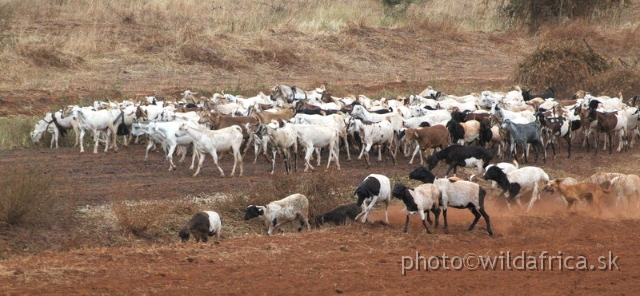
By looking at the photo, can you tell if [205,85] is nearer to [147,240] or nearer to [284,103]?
[284,103]

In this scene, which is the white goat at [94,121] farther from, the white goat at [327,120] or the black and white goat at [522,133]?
the black and white goat at [522,133]

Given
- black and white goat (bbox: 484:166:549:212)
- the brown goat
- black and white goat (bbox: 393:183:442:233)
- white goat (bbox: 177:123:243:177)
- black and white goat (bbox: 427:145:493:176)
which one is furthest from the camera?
the brown goat

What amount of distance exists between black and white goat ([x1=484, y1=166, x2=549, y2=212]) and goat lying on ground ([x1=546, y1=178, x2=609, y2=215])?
0.45 metres

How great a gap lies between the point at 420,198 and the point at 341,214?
1822mm

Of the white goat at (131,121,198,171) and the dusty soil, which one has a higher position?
the white goat at (131,121,198,171)

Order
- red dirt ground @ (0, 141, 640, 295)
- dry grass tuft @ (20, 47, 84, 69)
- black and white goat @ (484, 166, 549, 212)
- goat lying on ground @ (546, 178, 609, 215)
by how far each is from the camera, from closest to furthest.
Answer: red dirt ground @ (0, 141, 640, 295) < goat lying on ground @ (546, 178, 609, 215) < black and white goat @ (484, 166, 549, 212) < dry grass tuft @ (20, 47, 84, 69)

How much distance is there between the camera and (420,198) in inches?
555

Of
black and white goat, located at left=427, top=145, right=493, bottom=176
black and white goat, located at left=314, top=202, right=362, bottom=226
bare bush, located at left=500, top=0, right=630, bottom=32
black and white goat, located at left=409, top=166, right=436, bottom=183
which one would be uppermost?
bare bush, located at left=500, top=0, right=630, bottom=32

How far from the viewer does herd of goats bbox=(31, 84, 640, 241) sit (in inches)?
591

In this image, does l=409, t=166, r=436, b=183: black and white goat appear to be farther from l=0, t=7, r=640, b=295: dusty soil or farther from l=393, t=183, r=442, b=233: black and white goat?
l=393, t=183, r=442, b=233: black and white goat

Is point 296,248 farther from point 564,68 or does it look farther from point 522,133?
point 564,68

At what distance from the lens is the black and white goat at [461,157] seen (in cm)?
1819

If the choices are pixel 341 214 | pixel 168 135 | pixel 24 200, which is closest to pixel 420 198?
pixel 341 214

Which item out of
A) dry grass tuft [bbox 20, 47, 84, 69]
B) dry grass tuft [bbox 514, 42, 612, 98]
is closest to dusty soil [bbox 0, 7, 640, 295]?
dry grass tuft [bbox 514, 42, 612, 98]
